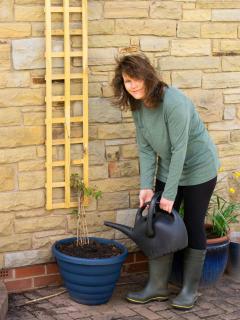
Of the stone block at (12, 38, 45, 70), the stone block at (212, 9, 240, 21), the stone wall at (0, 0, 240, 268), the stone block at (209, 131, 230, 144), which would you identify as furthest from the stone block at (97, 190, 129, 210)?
the stone block at (212, 9, 240, 21)

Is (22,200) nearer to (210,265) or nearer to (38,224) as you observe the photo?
(38,224)

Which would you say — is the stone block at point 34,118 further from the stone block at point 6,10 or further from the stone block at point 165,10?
the stone block at point 165,10

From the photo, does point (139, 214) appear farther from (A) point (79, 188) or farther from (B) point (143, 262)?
(B) point (143, 262)

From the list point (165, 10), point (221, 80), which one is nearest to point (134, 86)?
point (165, 10)

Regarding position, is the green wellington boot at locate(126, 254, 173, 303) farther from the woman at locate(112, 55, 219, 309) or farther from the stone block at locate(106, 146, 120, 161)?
the stone block at locate(106, 146, 120, 161)

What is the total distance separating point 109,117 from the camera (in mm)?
4777

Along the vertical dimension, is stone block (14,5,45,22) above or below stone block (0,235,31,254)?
above

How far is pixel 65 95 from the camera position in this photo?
4559 millimetres

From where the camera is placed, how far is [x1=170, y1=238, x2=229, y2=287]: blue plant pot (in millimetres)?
4770

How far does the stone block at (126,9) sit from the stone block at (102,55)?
233mm

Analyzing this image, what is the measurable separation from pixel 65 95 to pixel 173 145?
2.83ft

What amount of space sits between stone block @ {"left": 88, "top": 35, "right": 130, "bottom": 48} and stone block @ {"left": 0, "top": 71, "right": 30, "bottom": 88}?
0.51 m

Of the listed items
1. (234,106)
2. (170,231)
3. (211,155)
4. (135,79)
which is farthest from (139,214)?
(234,106)

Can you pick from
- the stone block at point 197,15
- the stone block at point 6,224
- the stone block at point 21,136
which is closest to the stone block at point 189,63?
the stone block at point 197,15
